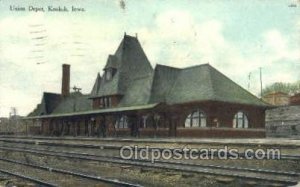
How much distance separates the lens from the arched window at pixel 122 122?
3466 centimetres

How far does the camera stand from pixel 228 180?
10.3 m

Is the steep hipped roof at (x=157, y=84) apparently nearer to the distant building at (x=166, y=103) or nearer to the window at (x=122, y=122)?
the distant building at (x=166, y=103)

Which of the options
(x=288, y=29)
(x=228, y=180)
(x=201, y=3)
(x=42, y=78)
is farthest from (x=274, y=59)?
(x=42, y=78)

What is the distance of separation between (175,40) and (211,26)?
106 inches

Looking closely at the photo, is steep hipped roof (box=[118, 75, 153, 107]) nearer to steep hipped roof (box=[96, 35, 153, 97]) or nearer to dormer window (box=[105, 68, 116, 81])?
steep hipped roof (box=[96, 35, 153, 97])

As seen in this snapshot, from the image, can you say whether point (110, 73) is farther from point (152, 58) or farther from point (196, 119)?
point (152, 58)

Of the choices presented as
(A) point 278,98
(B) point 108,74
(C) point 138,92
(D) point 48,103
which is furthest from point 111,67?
(D) point 48,103

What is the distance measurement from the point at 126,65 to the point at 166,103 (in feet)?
37.7

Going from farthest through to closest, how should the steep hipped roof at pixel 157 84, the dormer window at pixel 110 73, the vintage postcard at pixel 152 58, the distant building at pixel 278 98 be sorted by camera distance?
the distant building at pixel 278 98 → the dormer window at pixel 110 73 → the steep hipped roof at pixel 157 84 → the vintage postcard at pixel 152 58

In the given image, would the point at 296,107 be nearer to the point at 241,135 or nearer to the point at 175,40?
the point at 241,135

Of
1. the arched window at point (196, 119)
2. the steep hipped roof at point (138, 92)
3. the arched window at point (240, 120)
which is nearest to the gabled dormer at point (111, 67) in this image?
the steep hipped roof at point (138, 92)

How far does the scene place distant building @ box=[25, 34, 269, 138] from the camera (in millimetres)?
27750

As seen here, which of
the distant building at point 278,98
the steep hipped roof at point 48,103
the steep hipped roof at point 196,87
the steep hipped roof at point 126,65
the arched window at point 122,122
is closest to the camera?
the steep hipped roof at point 196,87

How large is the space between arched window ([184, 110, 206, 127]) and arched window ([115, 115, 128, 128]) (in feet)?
24.5
